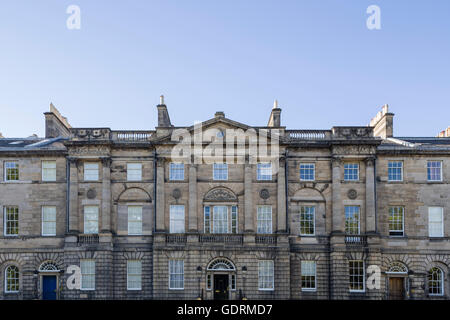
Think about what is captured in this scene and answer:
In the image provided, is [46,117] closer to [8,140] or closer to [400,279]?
[8,140]

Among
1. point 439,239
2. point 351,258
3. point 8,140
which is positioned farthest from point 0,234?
point 439,239

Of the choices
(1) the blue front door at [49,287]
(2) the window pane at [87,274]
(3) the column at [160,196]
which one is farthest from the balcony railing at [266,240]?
(1) the blue front door at [49,287]

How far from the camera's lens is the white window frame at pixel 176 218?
30.4 meters

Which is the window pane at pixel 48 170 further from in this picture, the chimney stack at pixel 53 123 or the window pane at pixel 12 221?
the chimney stack at pixel 53 123

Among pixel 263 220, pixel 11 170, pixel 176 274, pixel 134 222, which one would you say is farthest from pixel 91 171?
pixel 263 220

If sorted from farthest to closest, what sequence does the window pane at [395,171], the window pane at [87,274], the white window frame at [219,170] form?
the window pane at [395,171] < the white window frame at [219,170] < the window pane at [87,274]

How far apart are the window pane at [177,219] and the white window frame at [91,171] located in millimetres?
5638

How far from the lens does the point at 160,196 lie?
99.6 feet

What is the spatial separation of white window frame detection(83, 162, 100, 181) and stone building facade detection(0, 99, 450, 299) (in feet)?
0.25

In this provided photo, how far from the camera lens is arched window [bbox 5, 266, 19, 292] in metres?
30.6

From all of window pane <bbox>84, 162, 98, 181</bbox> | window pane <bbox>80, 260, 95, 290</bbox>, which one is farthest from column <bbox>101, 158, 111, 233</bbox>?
window pane <bbox>80, 260, 95, 290</bbox>

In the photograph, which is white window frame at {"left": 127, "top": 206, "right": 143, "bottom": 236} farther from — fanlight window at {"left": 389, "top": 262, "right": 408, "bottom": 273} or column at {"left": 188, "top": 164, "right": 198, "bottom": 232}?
fanlight window at {"left": 389, "top": 262, "right": 408, "bottom": 273}

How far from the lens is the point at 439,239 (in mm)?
30484

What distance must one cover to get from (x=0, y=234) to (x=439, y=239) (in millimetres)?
30042
